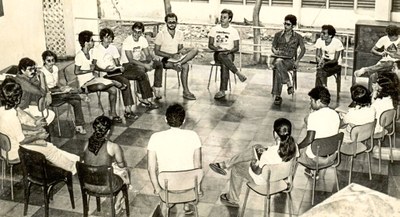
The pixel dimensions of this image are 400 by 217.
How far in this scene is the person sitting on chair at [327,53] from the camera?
9.47 m

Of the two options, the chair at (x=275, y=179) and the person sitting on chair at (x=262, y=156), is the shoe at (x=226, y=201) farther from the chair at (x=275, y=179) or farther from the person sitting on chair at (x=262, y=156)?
the chair at (x=275, y=179)

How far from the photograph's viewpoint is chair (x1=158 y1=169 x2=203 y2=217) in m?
5.48

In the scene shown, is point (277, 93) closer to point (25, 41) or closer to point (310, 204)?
point (310, 204)

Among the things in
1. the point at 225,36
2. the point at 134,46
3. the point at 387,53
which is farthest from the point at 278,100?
the point at 134,46

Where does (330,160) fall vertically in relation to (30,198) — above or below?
above

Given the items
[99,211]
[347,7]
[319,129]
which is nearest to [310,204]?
[319,129]

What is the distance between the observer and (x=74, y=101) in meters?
8.54

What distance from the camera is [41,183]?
20.2ft

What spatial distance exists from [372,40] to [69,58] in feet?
19.4

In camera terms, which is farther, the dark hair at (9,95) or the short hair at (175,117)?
the dark hair at (9,95)

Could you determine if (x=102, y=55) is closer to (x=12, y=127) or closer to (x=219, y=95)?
(x=219, y=95)

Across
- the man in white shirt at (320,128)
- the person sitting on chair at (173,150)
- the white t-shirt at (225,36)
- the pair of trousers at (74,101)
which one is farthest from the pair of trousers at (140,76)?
the person sitting on chair at (173,150)

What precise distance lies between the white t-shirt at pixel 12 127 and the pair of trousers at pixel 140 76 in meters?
2.92

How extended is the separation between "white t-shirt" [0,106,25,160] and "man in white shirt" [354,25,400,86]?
198 inches
